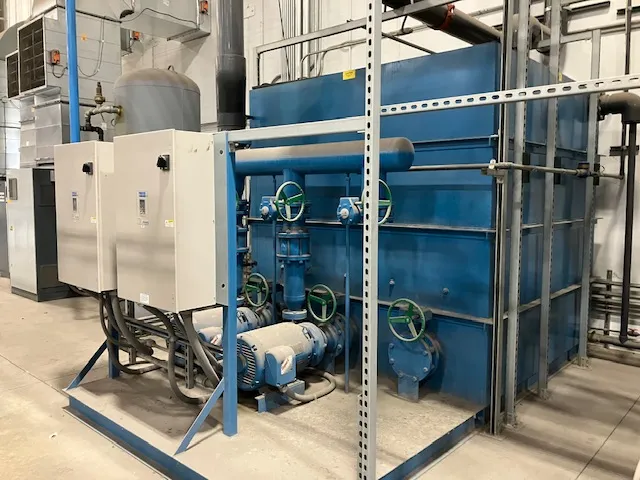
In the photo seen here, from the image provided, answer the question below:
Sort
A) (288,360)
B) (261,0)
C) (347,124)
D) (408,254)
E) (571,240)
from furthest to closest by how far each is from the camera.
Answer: (261,0), (571,240), (408,254), (288,360), (347,124)

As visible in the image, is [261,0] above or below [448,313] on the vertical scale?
above

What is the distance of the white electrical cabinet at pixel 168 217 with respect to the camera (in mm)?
2150

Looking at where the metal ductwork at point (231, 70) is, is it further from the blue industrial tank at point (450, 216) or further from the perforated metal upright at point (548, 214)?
the perforated metal upright at point (548, 214)

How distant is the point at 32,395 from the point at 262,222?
1.80 meters

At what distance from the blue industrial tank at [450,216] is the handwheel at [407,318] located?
13cm

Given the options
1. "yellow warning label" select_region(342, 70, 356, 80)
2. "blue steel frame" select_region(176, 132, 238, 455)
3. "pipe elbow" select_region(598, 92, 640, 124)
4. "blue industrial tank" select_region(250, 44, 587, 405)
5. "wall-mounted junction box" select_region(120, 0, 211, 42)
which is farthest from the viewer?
"wall-mounted junction box" select_region(120, 0, 211, 42)

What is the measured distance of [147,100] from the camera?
3092 mm

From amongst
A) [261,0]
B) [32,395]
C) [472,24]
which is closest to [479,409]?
[472,24]

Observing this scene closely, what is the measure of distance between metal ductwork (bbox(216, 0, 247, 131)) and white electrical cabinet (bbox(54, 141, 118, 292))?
41.8 inches

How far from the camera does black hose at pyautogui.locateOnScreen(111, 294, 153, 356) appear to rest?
274 cm

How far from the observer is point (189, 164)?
7.14 feet

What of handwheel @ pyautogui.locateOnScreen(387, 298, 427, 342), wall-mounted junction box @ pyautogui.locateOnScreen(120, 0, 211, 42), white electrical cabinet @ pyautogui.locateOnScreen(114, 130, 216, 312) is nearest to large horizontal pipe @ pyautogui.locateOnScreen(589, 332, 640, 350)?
handwheel @ pyautogui.locateOnScreen(387, 298, 427, 342)

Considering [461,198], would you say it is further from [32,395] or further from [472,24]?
[32,395]

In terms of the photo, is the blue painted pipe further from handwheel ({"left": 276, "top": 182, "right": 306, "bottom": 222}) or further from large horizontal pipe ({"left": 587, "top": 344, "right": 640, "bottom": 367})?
large horizontal pipe ({"left": 587, "top": 344, "right": 640, "bottom": 367})
